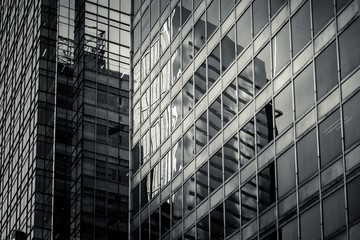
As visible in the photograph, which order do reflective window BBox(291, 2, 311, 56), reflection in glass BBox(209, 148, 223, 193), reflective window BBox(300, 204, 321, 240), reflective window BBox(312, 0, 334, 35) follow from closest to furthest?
reflective window BBox(300, 204, 321, 240) < reflective window BBox(312, 0, 334, 35) < reflective window BBox(291, 2, 311, 56) < reflection in glass BBox(209, 148, 223, 193)

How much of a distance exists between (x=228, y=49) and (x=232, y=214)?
8.31 meters

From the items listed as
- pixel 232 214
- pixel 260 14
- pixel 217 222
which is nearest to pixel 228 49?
pixel 260 14

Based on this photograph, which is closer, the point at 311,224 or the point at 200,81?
the point at 311,224

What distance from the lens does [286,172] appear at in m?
38.8

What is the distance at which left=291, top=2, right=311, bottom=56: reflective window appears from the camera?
3847cm

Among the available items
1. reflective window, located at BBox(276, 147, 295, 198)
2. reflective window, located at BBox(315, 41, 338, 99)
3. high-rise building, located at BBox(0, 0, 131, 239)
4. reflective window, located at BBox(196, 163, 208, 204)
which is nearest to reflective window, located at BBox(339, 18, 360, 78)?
reflective window, located at BBox(315, 41, 338, 99)

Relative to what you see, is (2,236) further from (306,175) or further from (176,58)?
(306,175)

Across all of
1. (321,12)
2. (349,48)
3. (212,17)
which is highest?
(212,17)

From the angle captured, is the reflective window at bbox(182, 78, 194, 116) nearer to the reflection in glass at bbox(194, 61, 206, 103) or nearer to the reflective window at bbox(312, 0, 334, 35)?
the reflection in glass at bbox(194, 61, 206, 103)

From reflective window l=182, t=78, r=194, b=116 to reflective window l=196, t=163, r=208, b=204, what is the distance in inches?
160

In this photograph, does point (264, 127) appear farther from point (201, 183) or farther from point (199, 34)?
point (199, 34)

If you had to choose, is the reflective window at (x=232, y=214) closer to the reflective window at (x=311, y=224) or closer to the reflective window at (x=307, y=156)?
the reflective window at (x=307, y=156)

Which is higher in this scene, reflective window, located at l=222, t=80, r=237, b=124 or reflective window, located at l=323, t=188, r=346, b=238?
reflective window, located at l=222, t=80, r=237, b=124

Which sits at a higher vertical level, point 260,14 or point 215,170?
point 260,14
